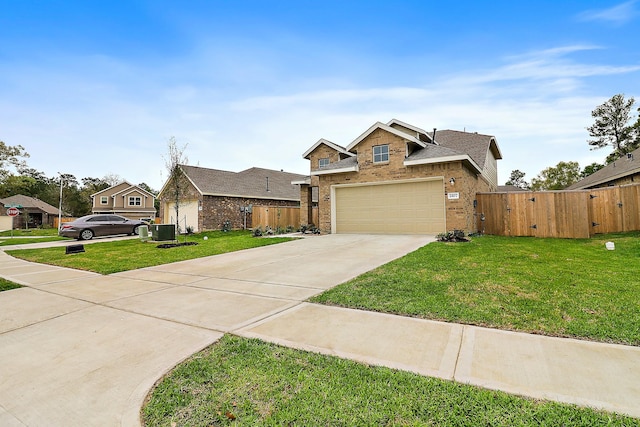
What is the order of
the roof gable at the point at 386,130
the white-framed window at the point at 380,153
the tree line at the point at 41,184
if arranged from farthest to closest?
the tree line at the point at 41,184, the white-framed window at the point at 380,153, the roof gable at the point at 386,130

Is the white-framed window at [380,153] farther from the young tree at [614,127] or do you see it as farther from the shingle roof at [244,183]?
the young tree at [614,127]

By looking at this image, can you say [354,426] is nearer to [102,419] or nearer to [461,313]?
[102,419]

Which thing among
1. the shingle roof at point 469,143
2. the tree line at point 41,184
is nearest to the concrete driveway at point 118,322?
the shingle roof at point 469,143

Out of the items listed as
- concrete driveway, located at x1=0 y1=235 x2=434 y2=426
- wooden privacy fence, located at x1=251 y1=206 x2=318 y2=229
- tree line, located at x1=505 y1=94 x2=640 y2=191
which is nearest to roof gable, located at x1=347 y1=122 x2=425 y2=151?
concrete driveway, located at x1=0 y1=235 x2=434 y2=426

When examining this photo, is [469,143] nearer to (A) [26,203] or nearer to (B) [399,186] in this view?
(B) [399,186]

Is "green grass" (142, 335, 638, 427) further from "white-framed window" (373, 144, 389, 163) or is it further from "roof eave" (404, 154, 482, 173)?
"white-framed window" (373, 144, 389, 163)

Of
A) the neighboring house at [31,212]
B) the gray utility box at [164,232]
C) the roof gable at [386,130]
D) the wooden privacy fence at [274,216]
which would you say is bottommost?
the gray utility box at [164,232]

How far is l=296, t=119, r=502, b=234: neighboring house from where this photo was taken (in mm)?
12531

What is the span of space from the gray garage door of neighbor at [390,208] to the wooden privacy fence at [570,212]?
307 cm

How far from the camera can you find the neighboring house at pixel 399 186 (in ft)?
41.1

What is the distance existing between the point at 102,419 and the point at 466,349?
292 centimetres

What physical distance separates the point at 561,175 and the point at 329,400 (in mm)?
50508

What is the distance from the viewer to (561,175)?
40.0 meters

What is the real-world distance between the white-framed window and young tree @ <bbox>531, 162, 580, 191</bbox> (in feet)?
123
